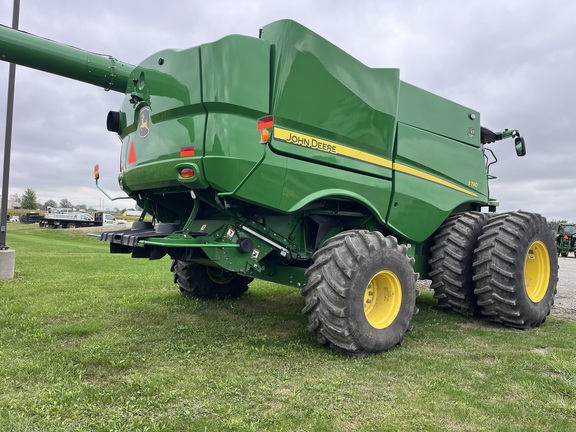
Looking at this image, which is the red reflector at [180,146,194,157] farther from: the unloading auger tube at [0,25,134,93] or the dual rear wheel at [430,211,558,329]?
the dual rear wheel at [430,211,558,329]

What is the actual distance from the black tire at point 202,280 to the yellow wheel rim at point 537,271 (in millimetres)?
4312

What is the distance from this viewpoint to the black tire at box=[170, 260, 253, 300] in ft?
20.9

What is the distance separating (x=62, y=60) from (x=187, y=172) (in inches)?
75.2

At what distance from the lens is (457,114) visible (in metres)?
6.45

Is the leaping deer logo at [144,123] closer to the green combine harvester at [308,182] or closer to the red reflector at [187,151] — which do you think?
the green combine harvester at [308,182]

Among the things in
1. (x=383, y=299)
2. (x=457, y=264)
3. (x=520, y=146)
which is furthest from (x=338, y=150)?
(x=520, y=146)

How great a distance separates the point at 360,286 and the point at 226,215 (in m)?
1.57

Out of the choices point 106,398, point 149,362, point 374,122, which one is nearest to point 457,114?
point 374,122

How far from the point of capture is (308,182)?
4.32 meters

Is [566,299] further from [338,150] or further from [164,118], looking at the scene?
[164,118]

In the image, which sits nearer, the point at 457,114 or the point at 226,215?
the point at 226,215

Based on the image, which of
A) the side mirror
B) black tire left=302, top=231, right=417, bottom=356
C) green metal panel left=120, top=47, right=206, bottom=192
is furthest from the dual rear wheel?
green metal panel left=120, top=47, right=206, bottom=192

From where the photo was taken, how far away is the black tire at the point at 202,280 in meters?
6.36

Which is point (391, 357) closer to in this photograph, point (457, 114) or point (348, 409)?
point (348, 409)
